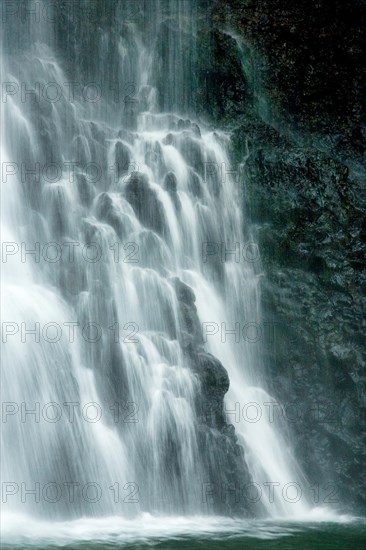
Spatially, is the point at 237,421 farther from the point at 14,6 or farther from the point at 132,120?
the point at 14,6

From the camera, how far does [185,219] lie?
19.8 metres

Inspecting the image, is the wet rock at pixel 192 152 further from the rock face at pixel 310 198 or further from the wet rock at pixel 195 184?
the rock face at pixel 310 198

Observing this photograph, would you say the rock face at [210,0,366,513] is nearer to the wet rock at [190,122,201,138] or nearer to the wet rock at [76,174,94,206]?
the wet rock at [190,122,201,138]

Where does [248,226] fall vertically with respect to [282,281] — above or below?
above

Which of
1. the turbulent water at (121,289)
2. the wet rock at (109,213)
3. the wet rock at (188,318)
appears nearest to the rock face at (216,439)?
the wet rock at (188,318)

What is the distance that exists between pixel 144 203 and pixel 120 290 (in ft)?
8.93

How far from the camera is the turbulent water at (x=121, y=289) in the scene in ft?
47.2

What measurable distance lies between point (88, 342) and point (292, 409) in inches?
211

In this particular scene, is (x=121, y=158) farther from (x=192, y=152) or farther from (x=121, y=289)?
(x=121, y=289)

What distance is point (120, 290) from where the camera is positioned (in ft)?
56.2

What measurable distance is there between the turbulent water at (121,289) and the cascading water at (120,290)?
0.10ft

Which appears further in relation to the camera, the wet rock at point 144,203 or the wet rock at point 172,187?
the wet rock at point 172,187

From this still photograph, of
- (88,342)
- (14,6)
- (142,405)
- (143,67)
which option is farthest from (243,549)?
(14,6)

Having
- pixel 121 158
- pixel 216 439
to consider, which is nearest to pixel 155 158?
pixel 121 158
